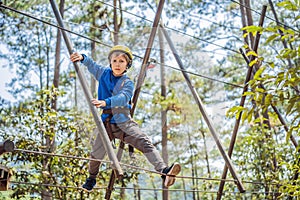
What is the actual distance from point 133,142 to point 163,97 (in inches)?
93.3

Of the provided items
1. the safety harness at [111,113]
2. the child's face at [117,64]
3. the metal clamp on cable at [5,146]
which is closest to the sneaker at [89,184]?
the safety harness at [111,113]

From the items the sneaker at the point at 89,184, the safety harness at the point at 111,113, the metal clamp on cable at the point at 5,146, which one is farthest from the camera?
the sneaker at the point at 89,184

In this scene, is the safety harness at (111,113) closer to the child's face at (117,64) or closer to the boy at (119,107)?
the boy at (119,107)

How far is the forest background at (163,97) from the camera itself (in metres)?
2.74

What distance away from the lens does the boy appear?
2.59 m

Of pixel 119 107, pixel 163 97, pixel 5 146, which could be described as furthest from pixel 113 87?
pixel 163 97

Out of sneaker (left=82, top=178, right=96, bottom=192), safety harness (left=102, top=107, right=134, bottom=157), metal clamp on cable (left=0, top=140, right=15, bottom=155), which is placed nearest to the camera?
metal clamp on cable (left=0, top=140, right=15, bottom=155)

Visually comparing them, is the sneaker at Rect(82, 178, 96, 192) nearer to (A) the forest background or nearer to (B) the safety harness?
(A) the forest background

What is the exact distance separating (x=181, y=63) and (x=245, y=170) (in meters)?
3.05

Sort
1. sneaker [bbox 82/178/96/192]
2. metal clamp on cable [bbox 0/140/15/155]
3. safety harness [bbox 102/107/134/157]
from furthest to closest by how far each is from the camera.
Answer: sneaker [bbox 82/178/96/192]
safety harness [bbox 102/107/134/157]
metal clamp on cable [bbox 0/140/15/155]

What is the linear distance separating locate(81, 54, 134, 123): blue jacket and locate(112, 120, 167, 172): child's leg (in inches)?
1.6

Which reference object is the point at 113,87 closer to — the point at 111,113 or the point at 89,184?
the point at 111,113

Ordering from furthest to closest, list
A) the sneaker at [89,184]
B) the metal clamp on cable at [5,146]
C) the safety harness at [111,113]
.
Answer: the sneaker at [89,184] → the safety harness at [111,113] → the metal clamp on cable at [5,146]

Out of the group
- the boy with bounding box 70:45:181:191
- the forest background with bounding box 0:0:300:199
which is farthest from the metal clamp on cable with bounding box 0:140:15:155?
the boy with bounding box 70:45:181:191
